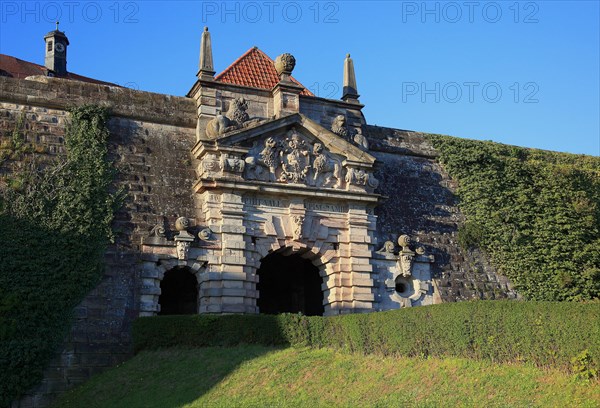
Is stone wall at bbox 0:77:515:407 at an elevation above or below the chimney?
below

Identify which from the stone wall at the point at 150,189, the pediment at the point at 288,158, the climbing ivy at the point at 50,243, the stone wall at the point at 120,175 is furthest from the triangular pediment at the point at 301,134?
the climbing ivy at the point at 50,243

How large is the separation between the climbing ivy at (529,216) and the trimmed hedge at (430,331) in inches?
322

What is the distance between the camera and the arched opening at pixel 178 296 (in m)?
23.6

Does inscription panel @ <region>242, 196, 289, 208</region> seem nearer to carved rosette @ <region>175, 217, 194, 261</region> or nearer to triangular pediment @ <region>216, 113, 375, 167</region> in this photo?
triangular pediment @ <region>216, 113, 375, 167</region>

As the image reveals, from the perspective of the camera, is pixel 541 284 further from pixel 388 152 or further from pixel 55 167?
pixel 55 167

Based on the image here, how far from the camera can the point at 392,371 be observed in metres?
16.3

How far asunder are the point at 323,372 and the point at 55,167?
28.2ft

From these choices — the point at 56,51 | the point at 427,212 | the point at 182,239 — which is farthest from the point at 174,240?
the point at 56,51

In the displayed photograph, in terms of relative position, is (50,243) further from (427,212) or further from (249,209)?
(427,212)

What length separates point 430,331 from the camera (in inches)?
669

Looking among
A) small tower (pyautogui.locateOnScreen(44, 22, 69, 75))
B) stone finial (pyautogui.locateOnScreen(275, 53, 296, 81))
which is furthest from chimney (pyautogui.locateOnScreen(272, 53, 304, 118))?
small tower (pyautogui.locateOnScreen(44, 22, 69, 75))

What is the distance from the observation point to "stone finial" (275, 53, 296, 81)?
2387 centimetres

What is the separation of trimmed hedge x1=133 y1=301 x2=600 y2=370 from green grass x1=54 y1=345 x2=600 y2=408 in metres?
0.30

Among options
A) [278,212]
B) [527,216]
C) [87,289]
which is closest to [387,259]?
[278,212]
